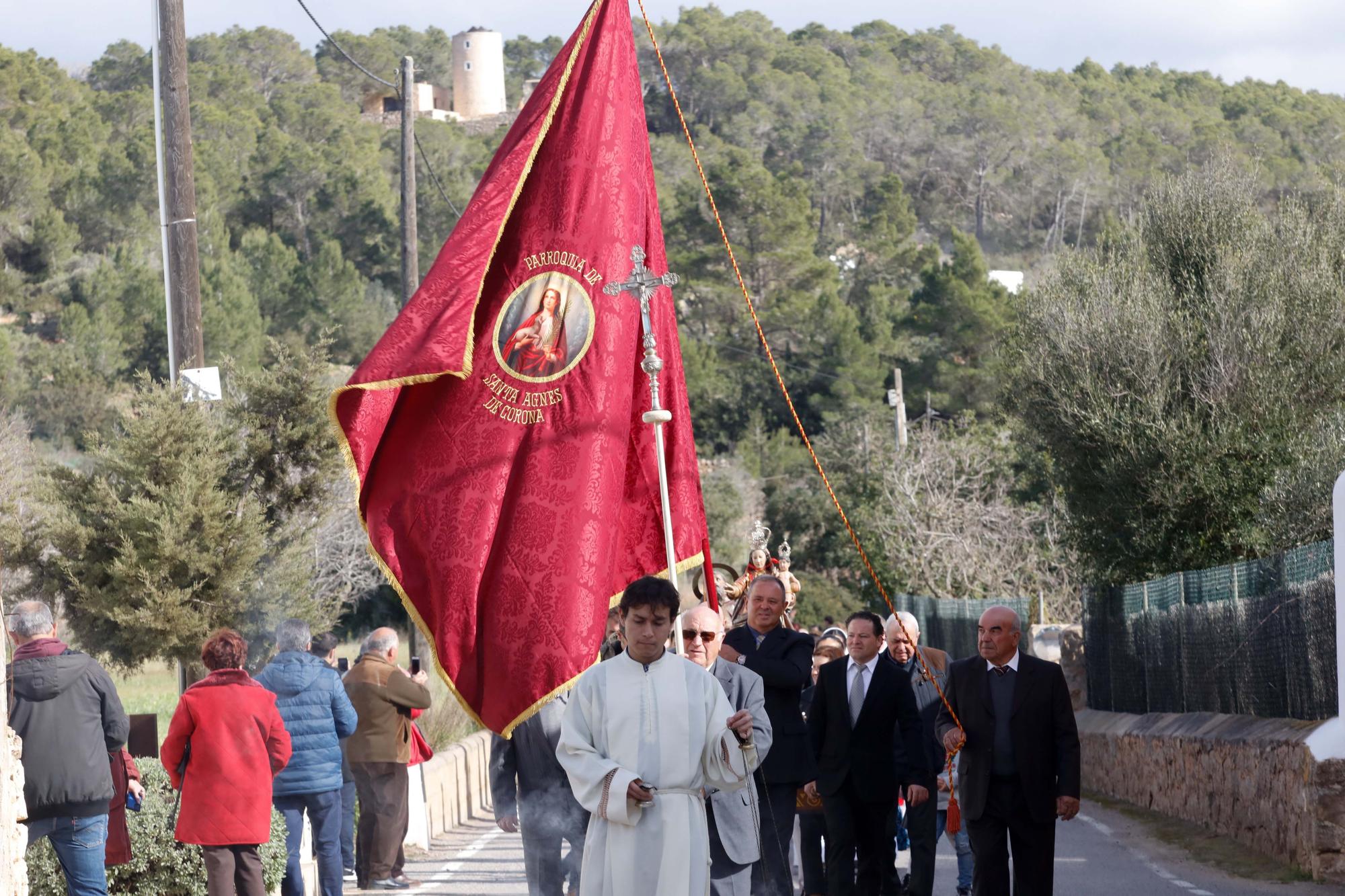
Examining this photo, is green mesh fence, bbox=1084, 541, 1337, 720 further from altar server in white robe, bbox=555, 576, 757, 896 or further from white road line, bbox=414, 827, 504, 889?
altar server in white robe, bbox=555, 576, 757, 896

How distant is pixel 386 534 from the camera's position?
7945mm

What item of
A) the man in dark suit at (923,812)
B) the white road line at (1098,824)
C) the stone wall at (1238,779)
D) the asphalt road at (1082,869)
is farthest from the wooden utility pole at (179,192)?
the white road line at (1098,824)

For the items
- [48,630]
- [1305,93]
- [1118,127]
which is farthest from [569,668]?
[1118,127]

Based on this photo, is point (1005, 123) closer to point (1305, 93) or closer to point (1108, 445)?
point (1305, 93)

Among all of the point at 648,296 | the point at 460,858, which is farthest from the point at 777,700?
the point at 460,858

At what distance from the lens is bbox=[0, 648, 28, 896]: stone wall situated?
6801mm

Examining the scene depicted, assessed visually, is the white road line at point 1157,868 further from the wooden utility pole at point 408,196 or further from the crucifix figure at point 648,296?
the wooden utility pole at point 408,196

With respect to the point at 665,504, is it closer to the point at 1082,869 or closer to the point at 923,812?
the point at 923,812

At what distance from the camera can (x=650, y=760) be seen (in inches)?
244

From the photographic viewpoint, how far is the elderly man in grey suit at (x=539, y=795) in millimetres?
8891

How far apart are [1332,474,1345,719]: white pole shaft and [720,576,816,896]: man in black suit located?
420 centimetres

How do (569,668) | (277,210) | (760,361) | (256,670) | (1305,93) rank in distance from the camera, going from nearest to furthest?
(569,668) → (256,670) → (760,361) → (277,210) → (1305,93)

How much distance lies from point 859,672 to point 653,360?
2976 millimetres

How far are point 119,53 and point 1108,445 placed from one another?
337ft
